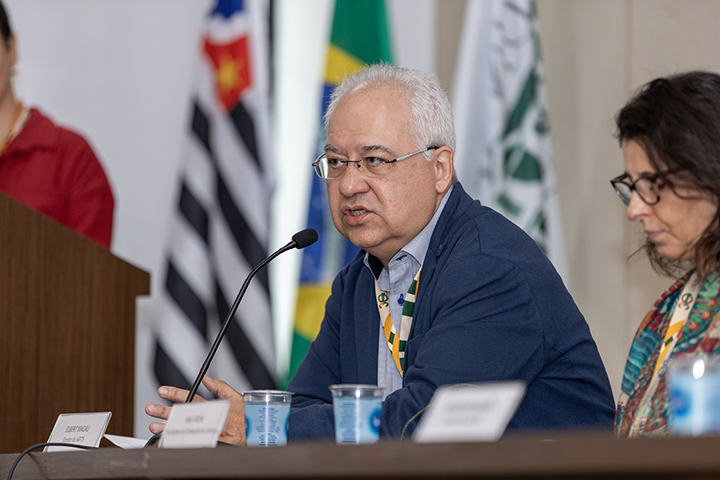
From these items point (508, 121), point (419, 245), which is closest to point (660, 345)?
point (419, 245)

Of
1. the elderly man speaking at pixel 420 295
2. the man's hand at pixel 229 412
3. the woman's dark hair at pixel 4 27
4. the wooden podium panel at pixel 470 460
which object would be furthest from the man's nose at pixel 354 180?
the woman's dark hair at pixel 4 27

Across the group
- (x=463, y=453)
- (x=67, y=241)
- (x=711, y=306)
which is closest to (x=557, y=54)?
(x=67, y=241)

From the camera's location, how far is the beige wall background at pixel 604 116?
314 centimetres

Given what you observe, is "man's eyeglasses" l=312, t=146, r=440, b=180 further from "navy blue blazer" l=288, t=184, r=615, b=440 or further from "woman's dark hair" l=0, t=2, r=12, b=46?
"woman's dark hair" l=0, t=2, r=12, b=46

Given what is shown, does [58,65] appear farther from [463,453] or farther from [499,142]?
[463,453]

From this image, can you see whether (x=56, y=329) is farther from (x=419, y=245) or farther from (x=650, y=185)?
(x=650, y=185)

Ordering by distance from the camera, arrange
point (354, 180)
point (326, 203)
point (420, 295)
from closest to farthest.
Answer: point (420, 295), point (354, 180), point (326, 203)

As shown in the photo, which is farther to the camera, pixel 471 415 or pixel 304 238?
pixel 304 238

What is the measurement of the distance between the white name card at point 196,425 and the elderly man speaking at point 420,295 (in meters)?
0.30

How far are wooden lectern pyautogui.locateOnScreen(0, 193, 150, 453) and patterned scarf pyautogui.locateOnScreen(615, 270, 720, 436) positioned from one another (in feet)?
4.18

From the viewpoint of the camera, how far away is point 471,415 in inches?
32.4

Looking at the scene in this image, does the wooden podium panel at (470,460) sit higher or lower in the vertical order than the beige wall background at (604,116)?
lower

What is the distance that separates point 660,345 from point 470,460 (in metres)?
0.70

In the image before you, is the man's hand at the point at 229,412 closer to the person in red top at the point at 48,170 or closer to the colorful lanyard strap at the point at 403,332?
the colorful lanyard strap at the point at 403,332
